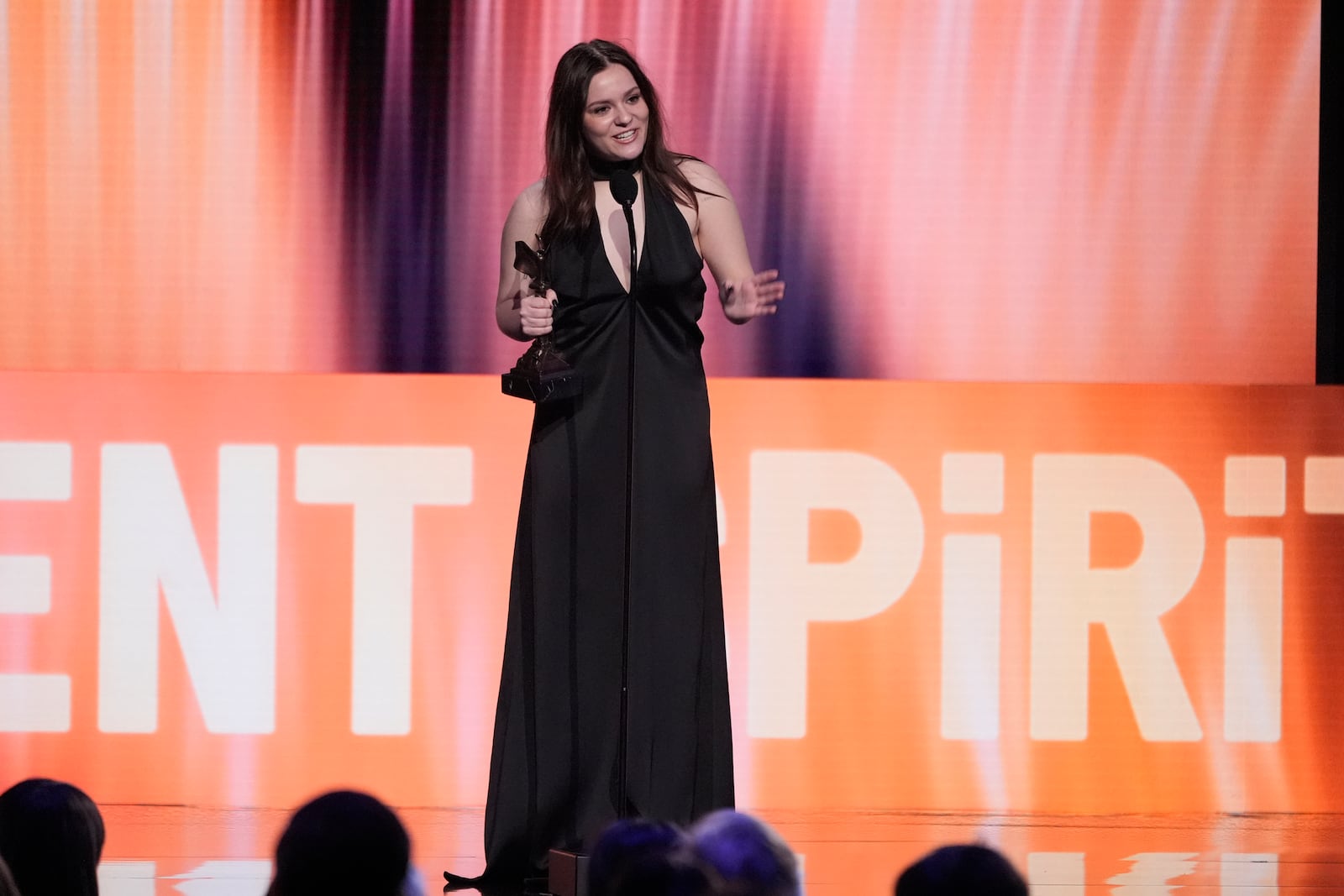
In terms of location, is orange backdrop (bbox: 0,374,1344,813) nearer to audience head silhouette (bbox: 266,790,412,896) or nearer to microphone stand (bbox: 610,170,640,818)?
microphone stand (bbox: 610,170,640,818)

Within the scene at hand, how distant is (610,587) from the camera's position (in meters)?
2.91

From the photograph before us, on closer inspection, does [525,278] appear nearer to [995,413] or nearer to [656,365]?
[656,365]

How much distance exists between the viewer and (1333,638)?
4113 millimetres

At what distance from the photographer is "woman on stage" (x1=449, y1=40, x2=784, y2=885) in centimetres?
287

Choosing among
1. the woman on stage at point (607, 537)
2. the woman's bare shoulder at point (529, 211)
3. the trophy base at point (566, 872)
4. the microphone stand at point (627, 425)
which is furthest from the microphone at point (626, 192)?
the trophy base at point (566, 872)

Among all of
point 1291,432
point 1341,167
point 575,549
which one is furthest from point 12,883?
point 1341,167

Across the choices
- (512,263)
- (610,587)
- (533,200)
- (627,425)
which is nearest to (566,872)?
(610,587)

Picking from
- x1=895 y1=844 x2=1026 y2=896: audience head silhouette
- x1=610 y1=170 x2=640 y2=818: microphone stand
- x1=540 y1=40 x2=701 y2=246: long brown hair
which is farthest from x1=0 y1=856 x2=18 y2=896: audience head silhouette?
x1=540 y1=40 x2=701 y2=246: long brown hair

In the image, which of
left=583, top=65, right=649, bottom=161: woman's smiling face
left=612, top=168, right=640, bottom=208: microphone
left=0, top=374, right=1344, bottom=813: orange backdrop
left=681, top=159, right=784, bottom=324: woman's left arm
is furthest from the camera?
left=0, top=374, right=1344, bottom=813: orange backdrop

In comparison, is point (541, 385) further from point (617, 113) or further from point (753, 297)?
point (617, 113)

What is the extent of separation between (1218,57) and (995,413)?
3.64 feet

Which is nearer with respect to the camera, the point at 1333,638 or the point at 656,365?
the point at 656,365

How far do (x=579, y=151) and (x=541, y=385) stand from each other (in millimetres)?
477

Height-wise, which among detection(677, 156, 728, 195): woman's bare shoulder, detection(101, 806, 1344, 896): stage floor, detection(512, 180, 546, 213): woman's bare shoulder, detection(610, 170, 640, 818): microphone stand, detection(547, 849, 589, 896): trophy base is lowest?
detection(101, 806, 1344, 896): stage floor
